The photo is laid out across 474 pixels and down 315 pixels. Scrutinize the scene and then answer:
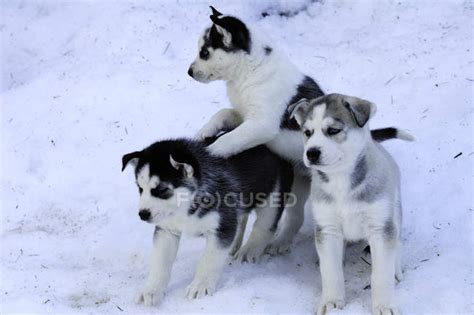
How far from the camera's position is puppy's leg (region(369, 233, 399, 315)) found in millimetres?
5387

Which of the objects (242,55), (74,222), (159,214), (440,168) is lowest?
(74,222)

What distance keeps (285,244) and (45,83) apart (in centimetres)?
427

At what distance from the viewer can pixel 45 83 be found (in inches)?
369

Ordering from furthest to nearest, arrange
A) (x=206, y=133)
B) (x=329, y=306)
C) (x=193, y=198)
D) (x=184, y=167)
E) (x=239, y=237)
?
(x=239, y=237) < (x=206, y=133) < (x=193, y=198) < (x=184, y=167) < (x=329, y=306)

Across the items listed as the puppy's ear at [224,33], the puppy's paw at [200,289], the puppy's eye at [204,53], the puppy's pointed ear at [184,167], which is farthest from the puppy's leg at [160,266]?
the puppy's ear at [224,33]

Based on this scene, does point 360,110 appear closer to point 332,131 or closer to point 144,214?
point 332,131

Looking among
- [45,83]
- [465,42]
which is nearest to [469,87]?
[465,42]

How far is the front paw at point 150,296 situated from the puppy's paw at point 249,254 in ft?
3.28

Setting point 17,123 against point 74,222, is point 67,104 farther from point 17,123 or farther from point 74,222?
point 74,222

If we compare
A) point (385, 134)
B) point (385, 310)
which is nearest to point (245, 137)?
point (385, 134)

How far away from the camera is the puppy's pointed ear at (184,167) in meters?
5.73

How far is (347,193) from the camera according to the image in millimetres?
5559

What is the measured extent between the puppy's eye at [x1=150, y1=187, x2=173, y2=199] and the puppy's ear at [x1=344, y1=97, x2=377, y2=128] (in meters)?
1.55

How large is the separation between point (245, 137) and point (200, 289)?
143 cm
